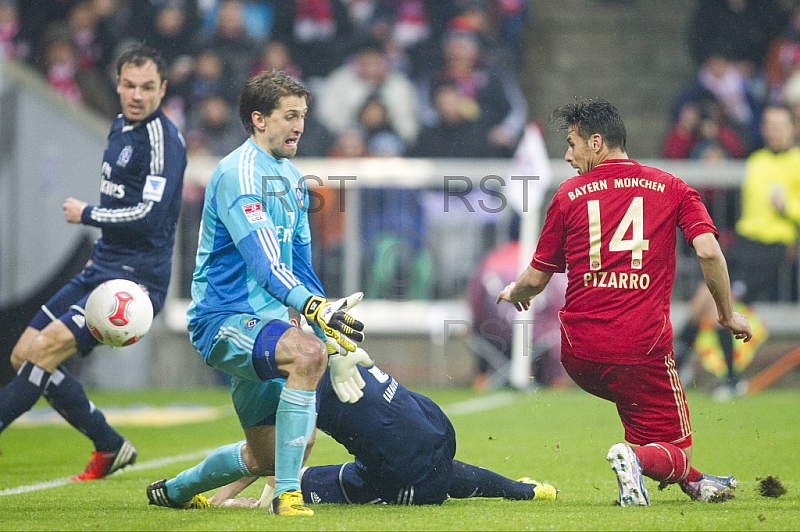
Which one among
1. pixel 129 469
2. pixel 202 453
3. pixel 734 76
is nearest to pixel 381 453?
Result: pixel 129 469

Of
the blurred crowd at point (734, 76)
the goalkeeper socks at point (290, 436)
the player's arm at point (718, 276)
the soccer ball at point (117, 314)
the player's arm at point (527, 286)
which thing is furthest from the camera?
the blurred crowd at point (734, 76)

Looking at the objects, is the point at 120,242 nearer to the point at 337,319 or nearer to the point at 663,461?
the point at 337,319

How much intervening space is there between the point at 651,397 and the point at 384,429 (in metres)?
1.15

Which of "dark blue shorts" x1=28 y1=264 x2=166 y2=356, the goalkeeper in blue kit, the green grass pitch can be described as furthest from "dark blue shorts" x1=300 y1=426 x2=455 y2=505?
"dark blue shorts" x1=28 y1=264 x2=166 y2=356

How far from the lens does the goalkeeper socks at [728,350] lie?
10641mm

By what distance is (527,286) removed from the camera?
16.8 feet

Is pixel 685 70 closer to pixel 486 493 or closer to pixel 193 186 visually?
pixel 193 186

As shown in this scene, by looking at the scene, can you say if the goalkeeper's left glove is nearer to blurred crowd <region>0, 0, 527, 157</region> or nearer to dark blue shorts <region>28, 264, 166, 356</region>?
dark blue shorts <region>28, 264, 166, 356</region>

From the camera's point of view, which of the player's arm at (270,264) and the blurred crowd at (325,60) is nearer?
the player's arm at (270,264)

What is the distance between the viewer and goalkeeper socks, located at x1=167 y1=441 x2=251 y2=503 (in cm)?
455

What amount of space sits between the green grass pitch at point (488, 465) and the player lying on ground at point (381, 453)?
0.11 m

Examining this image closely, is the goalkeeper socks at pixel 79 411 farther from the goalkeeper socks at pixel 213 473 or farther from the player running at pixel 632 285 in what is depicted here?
the player running at pixel 632 285

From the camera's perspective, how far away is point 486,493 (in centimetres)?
492

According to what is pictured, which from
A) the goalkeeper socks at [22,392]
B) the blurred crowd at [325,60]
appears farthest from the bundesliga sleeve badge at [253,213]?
the blurred crowd at [325,60]
